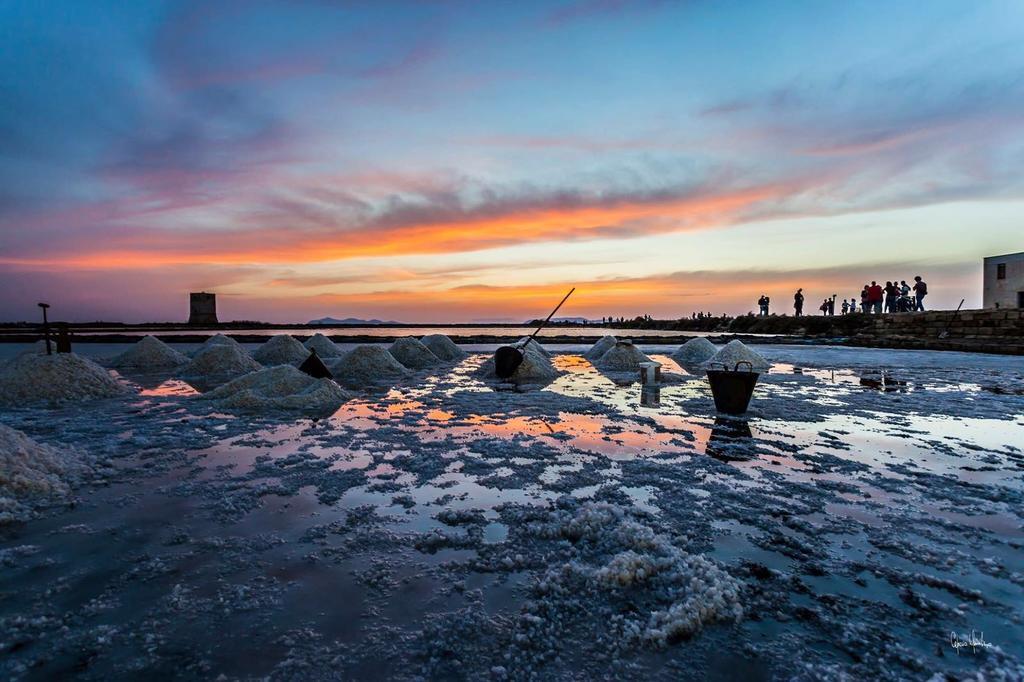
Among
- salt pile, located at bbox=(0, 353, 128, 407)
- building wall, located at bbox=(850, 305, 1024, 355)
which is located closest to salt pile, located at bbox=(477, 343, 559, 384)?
salt pile, located at bbox=(0, 353, 128, 407)

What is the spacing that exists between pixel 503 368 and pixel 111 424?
27.8 ft

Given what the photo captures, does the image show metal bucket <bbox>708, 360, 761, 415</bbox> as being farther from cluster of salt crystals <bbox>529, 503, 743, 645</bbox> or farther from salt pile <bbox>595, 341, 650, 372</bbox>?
salt pile <bbox>595, 341, 650, 372</bbox>

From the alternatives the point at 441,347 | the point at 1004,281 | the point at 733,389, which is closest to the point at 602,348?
the point at 441,347

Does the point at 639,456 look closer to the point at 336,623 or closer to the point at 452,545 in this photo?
the point at 452,545

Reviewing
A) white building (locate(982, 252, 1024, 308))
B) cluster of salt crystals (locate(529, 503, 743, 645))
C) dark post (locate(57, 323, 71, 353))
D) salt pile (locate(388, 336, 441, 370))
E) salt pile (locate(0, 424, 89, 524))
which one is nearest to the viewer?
cluster of salt crystals (locate(529, 503, 743, 645))

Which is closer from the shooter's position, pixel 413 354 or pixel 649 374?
pixel 649 374

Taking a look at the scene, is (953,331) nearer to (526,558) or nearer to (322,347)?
(322,347)

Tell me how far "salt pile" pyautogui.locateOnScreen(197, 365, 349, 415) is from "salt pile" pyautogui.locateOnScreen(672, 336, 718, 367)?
1256cm

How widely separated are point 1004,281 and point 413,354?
39.8 m

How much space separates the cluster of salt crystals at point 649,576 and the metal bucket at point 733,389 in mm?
4986

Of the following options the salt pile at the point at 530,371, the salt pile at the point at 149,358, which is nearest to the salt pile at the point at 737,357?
the salt pile at the point at 530,371

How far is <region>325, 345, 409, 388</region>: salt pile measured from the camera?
1360cm

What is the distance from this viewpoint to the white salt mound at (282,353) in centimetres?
1734

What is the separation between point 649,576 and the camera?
9.14 ft
